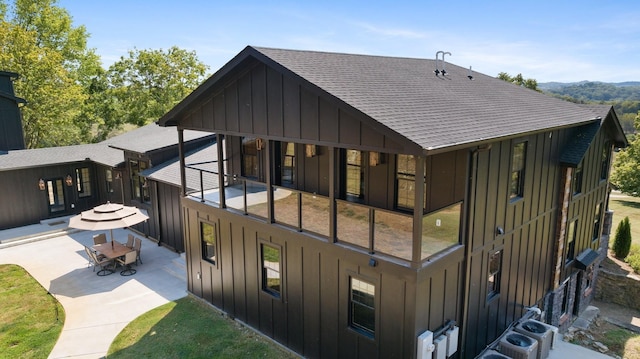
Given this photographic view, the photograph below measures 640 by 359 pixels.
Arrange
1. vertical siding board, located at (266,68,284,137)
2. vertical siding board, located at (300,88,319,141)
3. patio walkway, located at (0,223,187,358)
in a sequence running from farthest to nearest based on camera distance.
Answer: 1. patio walkway, located at (0,223,187,358)
2. vertical siding board, located at (266,68,284,137)
3. vertical siding board, located at (300,88,319,141)

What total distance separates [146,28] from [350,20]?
23.8 meters

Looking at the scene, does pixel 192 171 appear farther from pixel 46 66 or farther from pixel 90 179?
pixel 46 66

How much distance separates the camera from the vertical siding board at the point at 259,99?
9117 mm

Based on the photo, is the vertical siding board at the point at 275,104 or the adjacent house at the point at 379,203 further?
the vertical siding board at the point at 275,104

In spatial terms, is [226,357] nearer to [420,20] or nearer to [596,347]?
[596,347]

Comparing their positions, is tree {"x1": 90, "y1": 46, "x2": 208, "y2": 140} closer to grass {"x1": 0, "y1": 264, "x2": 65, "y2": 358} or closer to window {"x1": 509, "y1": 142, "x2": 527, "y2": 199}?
grass {"x1": 0, "y1": 264, "x2": 65, "y2": 358}

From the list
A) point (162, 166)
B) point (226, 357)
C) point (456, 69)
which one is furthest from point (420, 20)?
point (226, 357)

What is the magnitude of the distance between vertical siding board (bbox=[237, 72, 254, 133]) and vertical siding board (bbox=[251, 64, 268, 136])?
10 centimetres

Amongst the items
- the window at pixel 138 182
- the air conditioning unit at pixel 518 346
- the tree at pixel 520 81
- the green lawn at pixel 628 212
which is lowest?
the green lawn at pixel 628 212

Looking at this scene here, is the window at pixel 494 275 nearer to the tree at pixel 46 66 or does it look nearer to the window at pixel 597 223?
the window at pixel 597 223

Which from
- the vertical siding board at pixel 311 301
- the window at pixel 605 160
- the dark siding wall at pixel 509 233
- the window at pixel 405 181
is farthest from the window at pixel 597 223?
the vertical siding board at pixel 311 301

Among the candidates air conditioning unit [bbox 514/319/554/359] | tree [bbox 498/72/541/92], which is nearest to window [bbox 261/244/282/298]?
air conditioning unit [bbox 514/319/554/359]

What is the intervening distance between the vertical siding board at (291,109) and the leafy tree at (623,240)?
15967mm

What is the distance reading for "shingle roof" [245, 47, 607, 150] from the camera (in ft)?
23.7
